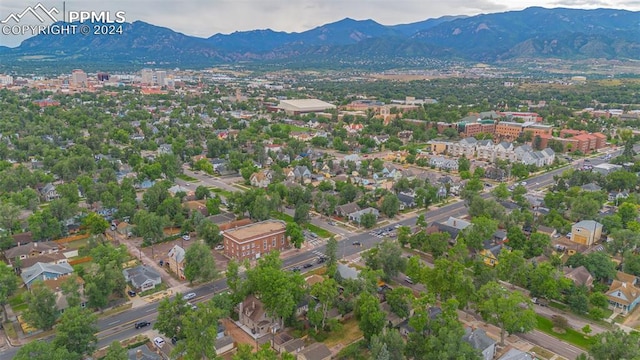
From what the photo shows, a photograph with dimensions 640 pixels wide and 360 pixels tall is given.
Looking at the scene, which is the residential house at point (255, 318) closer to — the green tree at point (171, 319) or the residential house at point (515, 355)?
the green tree at point (171, 319)

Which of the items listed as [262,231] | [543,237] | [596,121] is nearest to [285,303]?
[262,231]

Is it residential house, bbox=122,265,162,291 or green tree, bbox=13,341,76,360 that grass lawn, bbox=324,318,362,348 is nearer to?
green tree, bbox=13,341,76,360

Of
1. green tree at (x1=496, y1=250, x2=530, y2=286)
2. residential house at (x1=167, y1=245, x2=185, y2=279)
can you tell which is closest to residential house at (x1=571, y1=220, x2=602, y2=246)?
green tree at (x1=496, y1=250, x2=530, y2=286)

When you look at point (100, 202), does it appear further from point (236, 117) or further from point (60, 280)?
point (236, 117)

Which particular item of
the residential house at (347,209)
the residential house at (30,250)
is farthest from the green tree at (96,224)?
the residential house at (347,209)

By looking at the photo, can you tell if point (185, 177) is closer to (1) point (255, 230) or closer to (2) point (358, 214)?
(1) point (255, 230)

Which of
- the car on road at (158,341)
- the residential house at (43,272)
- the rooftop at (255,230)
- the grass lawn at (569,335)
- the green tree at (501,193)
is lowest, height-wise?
the car on road at (158,341)
